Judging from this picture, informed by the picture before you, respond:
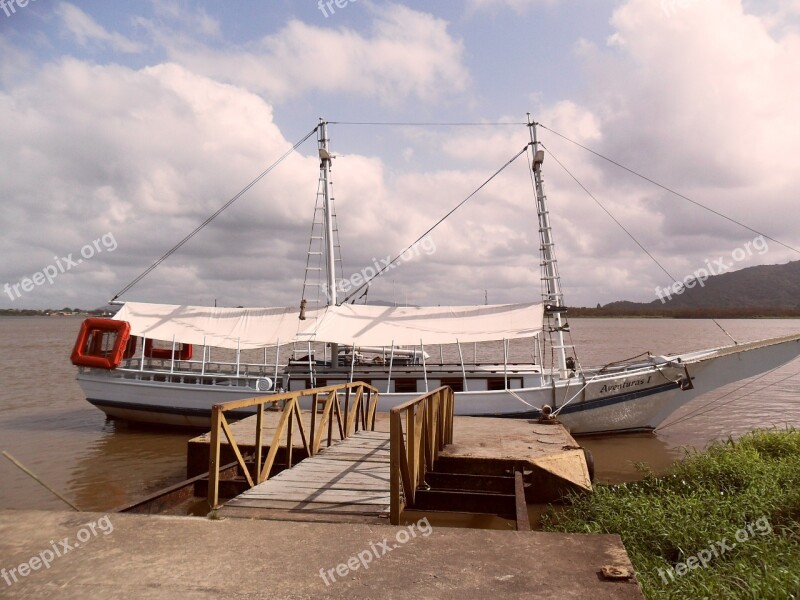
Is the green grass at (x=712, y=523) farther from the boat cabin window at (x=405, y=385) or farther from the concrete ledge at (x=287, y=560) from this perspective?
the boat cabin window at (x=405, y=385)

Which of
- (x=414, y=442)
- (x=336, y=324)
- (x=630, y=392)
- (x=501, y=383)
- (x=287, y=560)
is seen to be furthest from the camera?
(x=336, y=324)

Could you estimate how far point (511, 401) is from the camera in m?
16.5

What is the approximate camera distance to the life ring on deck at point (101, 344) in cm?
1889

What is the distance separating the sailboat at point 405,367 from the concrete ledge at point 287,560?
35.0ft

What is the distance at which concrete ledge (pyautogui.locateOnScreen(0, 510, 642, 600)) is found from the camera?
3662 millimetres

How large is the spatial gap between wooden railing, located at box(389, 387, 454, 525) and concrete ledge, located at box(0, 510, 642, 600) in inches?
32.0

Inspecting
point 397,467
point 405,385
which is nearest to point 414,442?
point 397,467

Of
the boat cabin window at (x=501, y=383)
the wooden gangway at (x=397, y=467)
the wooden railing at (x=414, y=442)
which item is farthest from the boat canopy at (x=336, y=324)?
the wooden railing at (x=414, y=442)

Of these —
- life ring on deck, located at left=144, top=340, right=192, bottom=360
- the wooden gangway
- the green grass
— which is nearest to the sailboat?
life ring on deck, located at left=144, top=340, right=192, bottom=360

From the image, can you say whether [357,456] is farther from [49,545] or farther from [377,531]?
[49,545]

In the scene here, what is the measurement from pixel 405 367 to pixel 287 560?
49.5 feet

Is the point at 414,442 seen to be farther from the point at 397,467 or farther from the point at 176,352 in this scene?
the point at 176,352

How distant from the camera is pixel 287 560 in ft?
13.6

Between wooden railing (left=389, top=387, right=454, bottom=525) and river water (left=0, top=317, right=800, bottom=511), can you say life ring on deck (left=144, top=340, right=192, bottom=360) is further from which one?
wooden railing (left=389, top=387, right=454, bottom=525)
